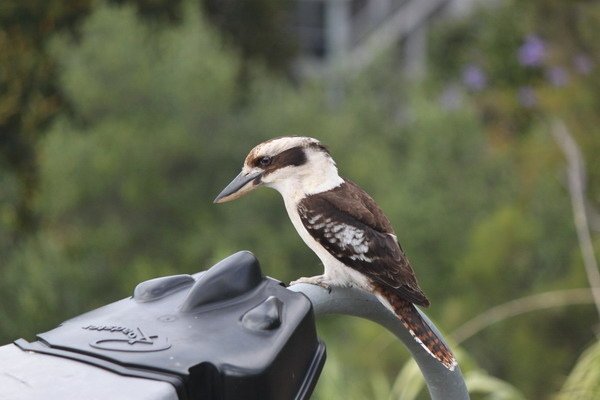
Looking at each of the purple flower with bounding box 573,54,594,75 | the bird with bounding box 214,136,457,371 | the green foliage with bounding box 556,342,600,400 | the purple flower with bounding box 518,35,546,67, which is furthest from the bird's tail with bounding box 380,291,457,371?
the purple flower with bounding box 518,35,546,67

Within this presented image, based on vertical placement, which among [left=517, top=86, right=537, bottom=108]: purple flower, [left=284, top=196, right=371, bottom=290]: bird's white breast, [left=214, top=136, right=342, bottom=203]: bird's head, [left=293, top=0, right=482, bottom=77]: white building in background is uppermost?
[left=214, top=136, right=342, bottom=203]: bird's head

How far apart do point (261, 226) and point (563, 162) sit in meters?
2.72

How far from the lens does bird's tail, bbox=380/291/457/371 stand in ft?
6.69

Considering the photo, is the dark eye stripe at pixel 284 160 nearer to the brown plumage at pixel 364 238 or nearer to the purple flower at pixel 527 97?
the brown plumage at pixel 364 238

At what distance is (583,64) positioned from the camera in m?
8.40

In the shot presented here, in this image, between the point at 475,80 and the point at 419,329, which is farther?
the point at 475,80

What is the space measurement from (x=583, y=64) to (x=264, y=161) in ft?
21.6

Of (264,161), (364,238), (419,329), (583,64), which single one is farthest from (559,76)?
(419,329)

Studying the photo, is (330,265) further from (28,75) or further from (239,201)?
(28,75)

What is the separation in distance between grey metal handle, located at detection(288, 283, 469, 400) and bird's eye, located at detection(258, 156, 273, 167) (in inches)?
15.2

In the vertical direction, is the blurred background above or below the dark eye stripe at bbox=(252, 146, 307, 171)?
below

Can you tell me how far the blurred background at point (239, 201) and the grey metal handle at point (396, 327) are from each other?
1352 millimetres

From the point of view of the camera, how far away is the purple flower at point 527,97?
9.16 metres

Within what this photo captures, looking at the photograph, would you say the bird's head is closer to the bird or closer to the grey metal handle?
the bird
